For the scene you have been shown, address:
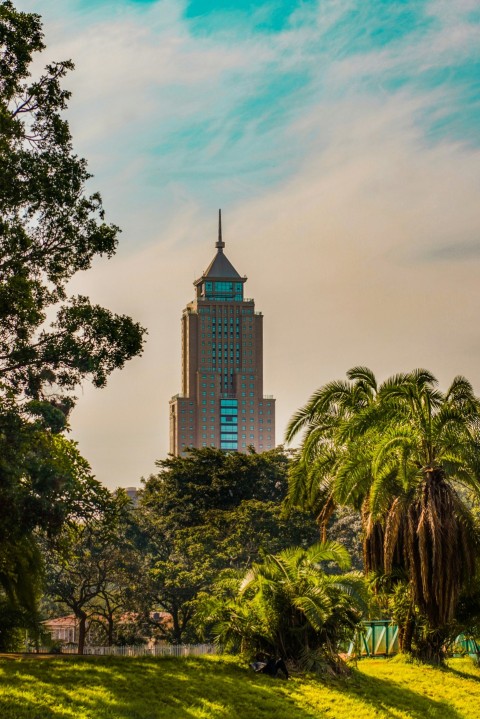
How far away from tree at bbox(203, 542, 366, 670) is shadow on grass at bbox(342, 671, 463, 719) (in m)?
0.66

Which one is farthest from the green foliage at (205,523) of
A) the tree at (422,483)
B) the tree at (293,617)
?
the tree at (293,617)

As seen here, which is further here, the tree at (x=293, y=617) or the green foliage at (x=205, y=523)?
the green foliage at (x=205, y=523)

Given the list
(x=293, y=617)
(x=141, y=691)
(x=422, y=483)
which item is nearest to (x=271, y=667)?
(x=293, y=617)

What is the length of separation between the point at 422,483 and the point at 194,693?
8.37 m

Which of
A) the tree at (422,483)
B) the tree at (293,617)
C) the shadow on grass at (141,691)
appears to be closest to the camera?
the shadow on grass at (141,691)

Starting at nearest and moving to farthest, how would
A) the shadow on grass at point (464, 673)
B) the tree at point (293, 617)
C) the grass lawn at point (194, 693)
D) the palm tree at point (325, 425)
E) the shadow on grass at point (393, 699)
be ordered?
the grass lawn at point (194, 693) < the shadow on grass at point (393, 699) < the tree at point (293, 617) < the shadow on grass at point (464, 673) < the palm tree at point (325, 425)

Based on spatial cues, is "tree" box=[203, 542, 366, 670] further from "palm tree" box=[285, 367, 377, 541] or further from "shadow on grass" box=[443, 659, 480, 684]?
"palm tree" box=[285, 367, 377, 541]

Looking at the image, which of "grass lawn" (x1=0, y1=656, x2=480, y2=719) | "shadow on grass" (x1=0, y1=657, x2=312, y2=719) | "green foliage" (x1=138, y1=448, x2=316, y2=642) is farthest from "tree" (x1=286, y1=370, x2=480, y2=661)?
"green foliage" (x1=138, y1=448, x2=316, y2=642)

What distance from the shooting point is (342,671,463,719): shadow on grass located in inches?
682

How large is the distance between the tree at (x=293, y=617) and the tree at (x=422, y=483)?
3.13m

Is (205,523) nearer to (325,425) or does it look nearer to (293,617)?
(325,425)

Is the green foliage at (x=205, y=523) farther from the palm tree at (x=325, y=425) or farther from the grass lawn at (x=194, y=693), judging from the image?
the grass lawn at (x=194, y=693)

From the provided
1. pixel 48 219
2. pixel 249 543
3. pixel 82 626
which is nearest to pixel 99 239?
pixel 48 219

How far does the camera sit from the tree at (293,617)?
1822 cm
